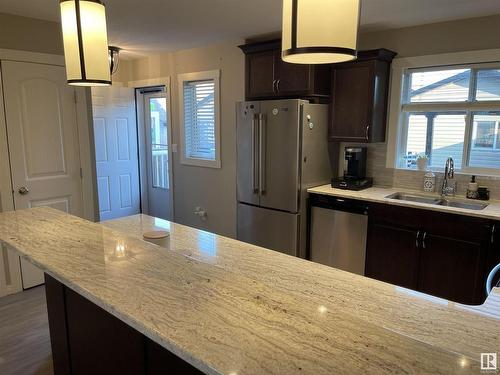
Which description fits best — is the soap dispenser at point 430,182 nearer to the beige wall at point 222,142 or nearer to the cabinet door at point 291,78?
the cabinet door at point 291,78

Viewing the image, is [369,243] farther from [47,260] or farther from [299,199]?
[47,260]

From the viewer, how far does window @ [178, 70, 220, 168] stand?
461 centimetres

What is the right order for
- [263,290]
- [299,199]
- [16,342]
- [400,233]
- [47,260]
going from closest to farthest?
1. [263,290]
2. [47,260]
3. [16,342]
4. [400,233]
5. [299,199]

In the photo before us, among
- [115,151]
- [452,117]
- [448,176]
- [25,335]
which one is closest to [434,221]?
[448,176]

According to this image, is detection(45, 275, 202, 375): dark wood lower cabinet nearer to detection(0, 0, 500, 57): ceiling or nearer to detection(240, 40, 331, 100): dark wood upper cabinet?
detection(0, 0, 500, 57): ceiling

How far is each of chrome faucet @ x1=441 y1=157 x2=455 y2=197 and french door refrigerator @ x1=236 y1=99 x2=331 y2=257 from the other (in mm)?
1062

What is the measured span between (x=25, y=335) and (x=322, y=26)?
298cm

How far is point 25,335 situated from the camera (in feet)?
9.02

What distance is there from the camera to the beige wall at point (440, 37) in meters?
3.02

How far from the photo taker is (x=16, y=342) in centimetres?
266

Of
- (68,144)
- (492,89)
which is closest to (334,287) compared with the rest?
(492,89)

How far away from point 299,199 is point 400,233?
36.5 inches

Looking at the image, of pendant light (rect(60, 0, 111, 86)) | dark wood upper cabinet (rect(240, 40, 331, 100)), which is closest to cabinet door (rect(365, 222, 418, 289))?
dark wood upper cabinet (rect(240, 40, 331, 100))

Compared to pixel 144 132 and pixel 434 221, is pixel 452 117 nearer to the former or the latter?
pixel 434 221
